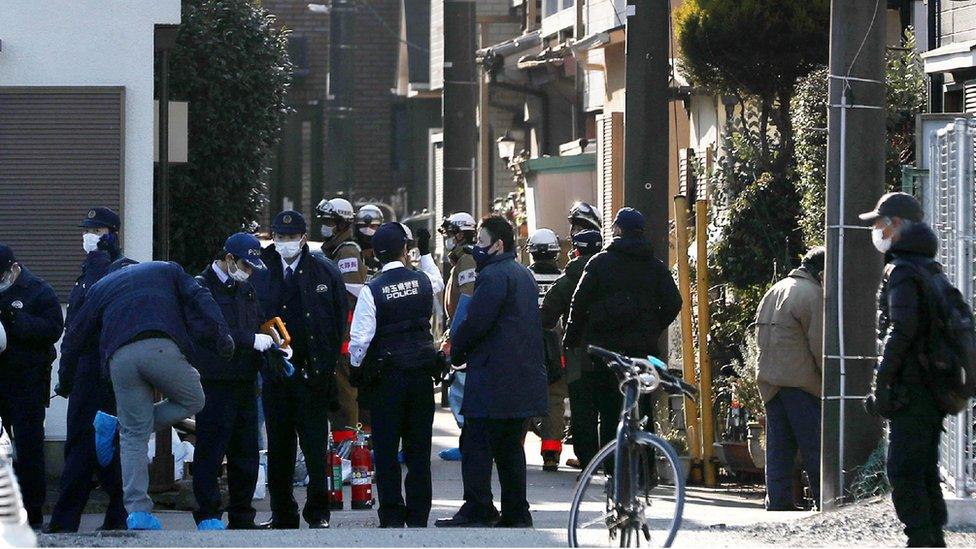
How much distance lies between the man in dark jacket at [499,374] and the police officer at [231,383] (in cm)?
116

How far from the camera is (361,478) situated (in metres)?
11.8

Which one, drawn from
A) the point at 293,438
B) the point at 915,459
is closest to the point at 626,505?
the point at 915,459

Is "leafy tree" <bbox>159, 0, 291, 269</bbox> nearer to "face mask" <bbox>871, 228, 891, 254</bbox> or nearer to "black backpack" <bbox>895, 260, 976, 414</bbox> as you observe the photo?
"face mask" <bbox>871, 228, 891, 254</bbox>

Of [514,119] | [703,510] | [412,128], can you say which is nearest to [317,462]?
[703,510]

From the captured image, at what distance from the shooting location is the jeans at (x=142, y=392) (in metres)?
9.88

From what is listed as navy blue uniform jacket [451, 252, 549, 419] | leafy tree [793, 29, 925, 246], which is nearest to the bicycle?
navy blue uniform jacket [451, 252, 549, 419]

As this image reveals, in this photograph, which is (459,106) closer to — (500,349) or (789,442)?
(789,442)

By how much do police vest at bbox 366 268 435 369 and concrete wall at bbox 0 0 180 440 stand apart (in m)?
2.92

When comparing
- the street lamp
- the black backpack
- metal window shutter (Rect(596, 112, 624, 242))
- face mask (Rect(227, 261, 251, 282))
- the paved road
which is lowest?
the paved road

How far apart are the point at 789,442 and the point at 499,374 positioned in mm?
2648

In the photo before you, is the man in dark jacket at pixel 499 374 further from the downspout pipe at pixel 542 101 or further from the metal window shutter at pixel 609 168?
the downspout pipe at pixel 542 101

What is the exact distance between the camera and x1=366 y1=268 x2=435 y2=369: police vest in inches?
401

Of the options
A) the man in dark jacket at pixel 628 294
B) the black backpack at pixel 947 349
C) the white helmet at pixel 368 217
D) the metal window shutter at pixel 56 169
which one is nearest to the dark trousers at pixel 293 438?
the man in dark jacket at pixel 628 294

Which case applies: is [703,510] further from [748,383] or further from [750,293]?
[750,293]
